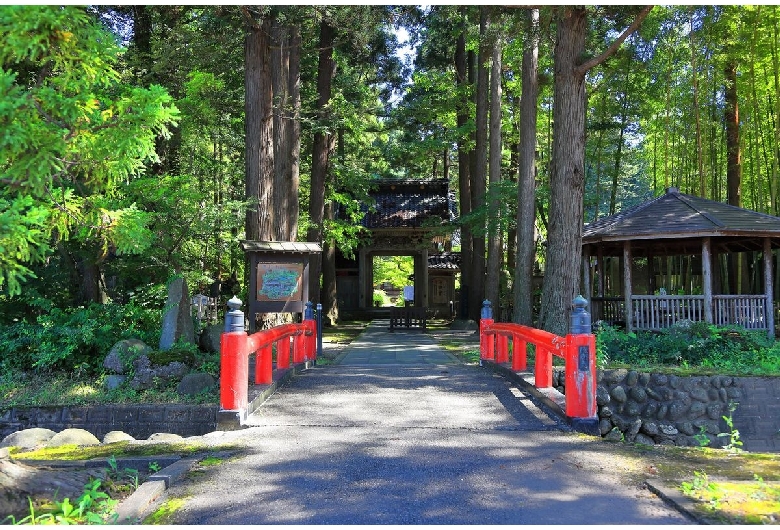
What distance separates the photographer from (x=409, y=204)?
27.1 m

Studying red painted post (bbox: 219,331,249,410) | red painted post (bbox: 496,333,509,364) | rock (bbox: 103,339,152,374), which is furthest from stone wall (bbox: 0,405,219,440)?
red painted post (bbox: 496,333,509,364)

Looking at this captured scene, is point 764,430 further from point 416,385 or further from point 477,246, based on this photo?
point 477,246

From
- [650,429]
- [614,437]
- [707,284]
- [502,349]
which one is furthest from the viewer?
[707,284]

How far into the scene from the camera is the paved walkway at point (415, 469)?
3328 millimetres

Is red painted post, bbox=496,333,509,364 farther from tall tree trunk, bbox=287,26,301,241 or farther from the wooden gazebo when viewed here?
tall tree trunk, bbox=287,26,301,241

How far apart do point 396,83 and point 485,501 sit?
2282 cm

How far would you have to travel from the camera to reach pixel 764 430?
28.0 feet

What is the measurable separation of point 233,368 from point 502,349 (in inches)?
225

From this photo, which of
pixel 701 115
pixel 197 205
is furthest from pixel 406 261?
pixel 197 205

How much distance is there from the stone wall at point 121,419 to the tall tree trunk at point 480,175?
1185 cm

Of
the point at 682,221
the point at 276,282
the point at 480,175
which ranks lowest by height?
the point at 276,282

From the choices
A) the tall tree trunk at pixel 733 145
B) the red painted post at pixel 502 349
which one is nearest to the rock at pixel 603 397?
the red painted post at pixel 502 349

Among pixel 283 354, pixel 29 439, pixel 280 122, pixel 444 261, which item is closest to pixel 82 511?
pixel 29 439

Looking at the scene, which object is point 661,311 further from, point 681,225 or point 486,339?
point 486,339
